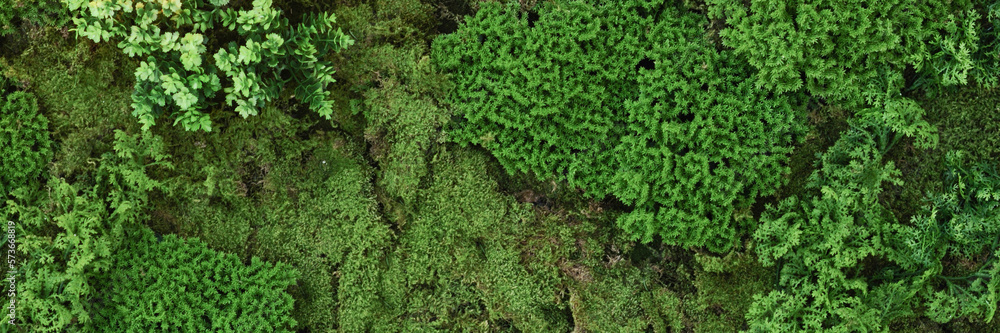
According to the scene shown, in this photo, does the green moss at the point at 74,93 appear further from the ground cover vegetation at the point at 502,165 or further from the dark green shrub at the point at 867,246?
the dark green shrub at the point at 867,246

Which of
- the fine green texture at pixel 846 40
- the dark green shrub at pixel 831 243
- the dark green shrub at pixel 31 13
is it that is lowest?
the dark green shrub at pixel 831 243

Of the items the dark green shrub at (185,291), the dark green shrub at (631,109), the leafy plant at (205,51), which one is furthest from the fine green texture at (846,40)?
the dark green shrub at (185,291)

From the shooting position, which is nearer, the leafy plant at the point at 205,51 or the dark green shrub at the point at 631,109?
the leafy plant at the point at 205,51

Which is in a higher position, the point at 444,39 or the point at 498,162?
the point at 444,39

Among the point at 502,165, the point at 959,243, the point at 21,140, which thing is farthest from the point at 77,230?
the point at 959,243

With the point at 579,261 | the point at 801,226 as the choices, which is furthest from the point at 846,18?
the point at 579,261

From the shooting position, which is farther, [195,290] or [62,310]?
[195,290]

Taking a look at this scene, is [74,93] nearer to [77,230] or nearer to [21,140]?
[21,140]

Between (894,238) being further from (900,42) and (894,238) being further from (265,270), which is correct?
(265,270)
